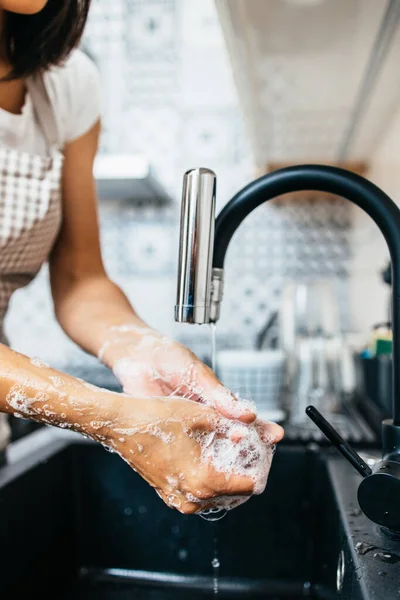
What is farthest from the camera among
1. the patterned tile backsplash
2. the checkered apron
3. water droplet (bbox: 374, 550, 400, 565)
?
the patterned tile backsplash

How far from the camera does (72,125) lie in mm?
760

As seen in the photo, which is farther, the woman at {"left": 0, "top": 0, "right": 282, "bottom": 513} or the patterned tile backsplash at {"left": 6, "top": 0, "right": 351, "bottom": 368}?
the patterned tile backsplash at {"left": 6, "top": 0, "right": 351, "bottom": 368}

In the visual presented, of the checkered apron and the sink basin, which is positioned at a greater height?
the checkered apron

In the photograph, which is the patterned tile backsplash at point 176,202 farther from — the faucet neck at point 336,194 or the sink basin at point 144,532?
the faucet neck at point 336,194

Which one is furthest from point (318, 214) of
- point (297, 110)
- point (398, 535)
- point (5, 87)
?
point (398, 535)

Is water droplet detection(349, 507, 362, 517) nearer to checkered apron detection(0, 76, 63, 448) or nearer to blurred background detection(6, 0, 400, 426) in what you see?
checkered apron detection(0, 76, 63, 448)

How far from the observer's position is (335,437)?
44cm

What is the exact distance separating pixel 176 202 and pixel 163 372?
1.23 metres

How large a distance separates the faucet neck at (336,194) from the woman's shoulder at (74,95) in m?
0.38

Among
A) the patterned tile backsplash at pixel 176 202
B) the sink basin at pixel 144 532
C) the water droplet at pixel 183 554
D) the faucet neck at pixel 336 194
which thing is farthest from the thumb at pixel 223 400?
the patterned tile backsplash at pixel 176 202

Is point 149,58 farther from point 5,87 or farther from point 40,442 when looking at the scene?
point 40,442

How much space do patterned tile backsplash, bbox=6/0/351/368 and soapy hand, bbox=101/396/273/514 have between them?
4.12 ft

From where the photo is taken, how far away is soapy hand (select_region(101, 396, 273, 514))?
399mm

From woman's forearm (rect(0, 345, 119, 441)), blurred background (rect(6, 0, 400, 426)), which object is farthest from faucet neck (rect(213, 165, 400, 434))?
blurred background (rect(6, 0, 400, 426))
